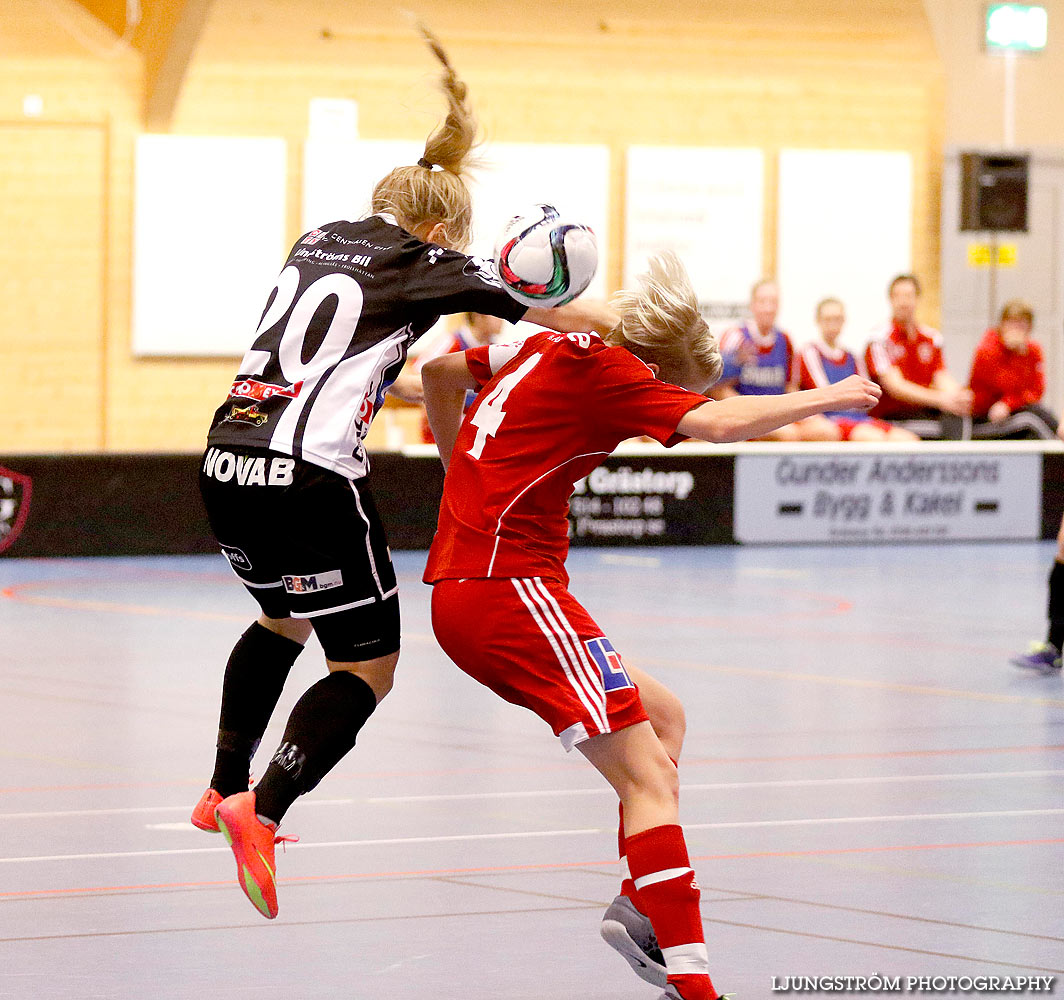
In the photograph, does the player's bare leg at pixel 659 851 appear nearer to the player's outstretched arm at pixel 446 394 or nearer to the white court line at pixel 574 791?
the player's outstretched arm at pixel 446 394

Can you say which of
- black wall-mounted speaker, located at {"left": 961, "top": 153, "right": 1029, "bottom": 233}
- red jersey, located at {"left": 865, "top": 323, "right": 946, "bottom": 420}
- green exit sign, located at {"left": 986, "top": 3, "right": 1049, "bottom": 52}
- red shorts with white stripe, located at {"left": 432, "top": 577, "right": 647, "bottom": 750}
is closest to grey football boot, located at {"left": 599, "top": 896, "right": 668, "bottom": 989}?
red shorts with white stripe, located at {"left": 432, "top": 577, "right": 647, "bottom": 750}

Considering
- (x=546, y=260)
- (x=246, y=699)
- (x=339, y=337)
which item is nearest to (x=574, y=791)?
(x=246, y=699)

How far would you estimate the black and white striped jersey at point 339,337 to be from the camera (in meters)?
3.49

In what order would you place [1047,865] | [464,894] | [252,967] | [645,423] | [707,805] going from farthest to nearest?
[707,805] < [1047,865] < [464,894] < [252,967] < [645,423]

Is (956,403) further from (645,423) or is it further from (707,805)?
(645,423)

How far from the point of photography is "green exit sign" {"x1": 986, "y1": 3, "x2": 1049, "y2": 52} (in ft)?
56.1

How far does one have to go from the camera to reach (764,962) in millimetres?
3352

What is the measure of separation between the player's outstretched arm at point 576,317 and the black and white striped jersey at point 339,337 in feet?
0.14

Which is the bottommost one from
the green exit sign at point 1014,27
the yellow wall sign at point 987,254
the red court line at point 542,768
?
the red court line at point 542,768

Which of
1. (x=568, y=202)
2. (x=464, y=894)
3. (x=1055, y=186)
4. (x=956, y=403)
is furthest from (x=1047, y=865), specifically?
(x=1055, y=186)

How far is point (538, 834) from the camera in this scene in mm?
4457

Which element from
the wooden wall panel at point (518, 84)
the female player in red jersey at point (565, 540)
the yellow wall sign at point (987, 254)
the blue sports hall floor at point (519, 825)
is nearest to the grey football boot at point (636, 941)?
the female player in red jersey at point (565, 540)

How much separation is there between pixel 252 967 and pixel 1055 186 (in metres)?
16.1

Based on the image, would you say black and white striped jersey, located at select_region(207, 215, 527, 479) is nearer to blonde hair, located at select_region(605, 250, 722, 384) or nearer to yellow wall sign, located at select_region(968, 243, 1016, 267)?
blonde hair, located at select_region(605, 250, 722, 384)
